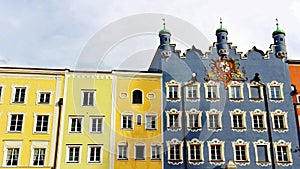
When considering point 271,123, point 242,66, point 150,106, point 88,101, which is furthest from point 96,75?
point 271,123

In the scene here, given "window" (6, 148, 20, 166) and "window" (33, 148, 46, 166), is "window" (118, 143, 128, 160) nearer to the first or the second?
"window" (33, 148, 46, 166)

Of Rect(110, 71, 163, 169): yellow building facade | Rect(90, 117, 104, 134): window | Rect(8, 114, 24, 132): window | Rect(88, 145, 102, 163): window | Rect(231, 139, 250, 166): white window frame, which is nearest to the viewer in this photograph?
Rect(88, 145, 102, 163): window

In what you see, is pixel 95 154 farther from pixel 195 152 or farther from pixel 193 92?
pixel 193 92

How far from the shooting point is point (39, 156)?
1347 inches

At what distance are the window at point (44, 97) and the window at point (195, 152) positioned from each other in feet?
48.0

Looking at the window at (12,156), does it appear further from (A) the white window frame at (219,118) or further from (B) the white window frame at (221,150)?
(A) the white window frame at (219,118)

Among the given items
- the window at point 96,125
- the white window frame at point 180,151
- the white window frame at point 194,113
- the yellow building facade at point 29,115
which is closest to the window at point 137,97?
the window at point 96,125

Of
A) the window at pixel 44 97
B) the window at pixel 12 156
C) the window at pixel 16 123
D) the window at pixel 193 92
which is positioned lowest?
the window at pixel 12 156

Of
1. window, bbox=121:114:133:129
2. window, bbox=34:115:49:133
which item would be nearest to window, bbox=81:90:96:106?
window, bbox=121:114:133:129

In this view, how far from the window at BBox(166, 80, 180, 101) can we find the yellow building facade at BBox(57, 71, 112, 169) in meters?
5.95

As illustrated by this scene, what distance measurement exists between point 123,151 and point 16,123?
417 inches

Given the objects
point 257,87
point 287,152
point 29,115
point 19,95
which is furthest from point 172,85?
point 19,95

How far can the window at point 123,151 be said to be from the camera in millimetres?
35197

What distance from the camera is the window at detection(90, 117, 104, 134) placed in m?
35.7
